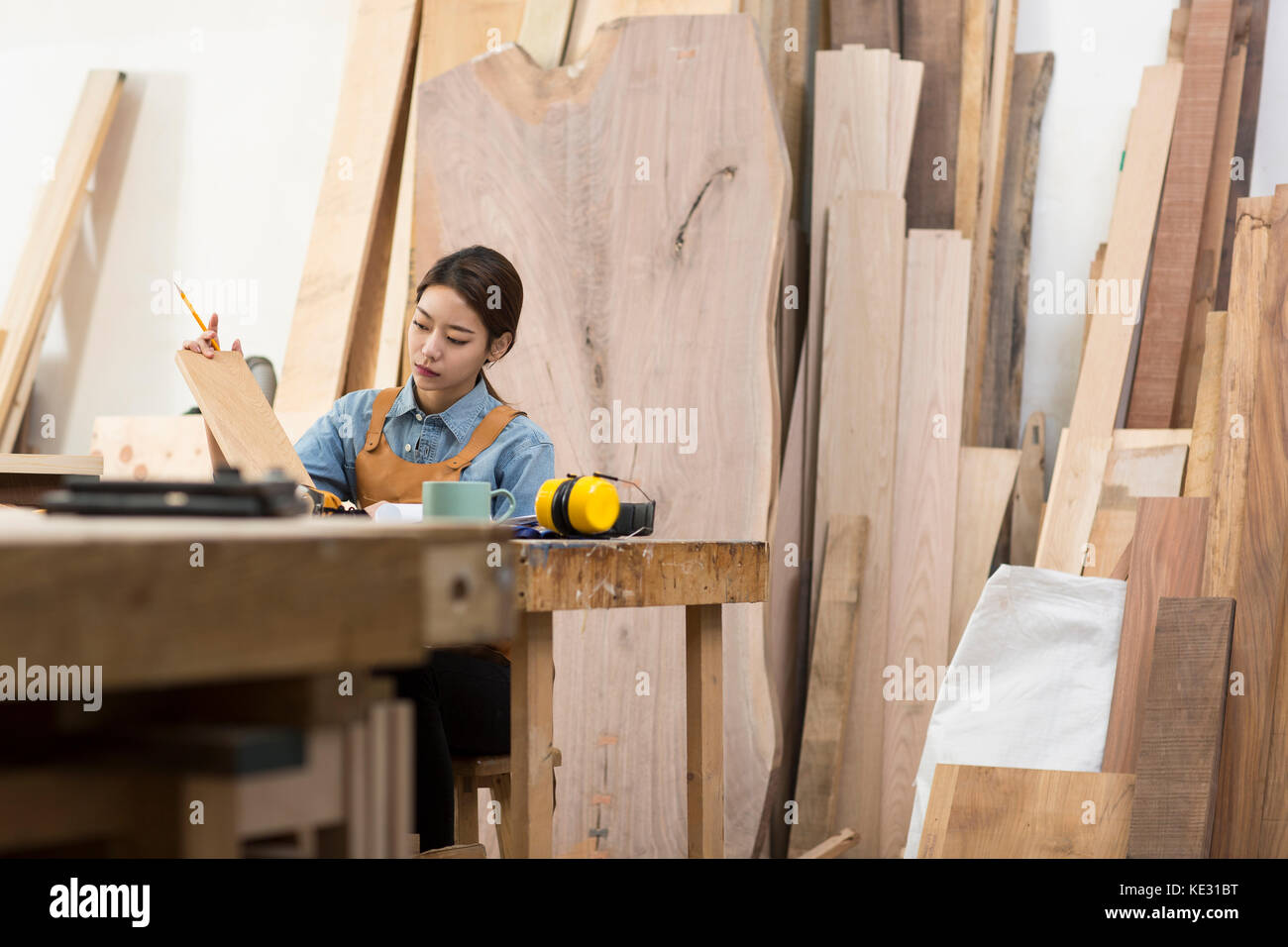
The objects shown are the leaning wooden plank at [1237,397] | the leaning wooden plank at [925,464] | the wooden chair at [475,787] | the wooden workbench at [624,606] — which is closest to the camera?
the wooden workbench at [624,606]

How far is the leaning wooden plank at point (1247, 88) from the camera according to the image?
10.0ft

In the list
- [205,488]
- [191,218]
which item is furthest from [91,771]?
[191,218]

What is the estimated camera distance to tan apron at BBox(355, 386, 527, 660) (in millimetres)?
2148

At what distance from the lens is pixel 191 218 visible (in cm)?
409

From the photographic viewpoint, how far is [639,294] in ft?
9.42

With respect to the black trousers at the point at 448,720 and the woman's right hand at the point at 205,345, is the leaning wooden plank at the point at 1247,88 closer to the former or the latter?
the black trousers at the point at 448,720

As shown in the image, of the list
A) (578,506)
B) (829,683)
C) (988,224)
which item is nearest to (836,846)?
(829,683)

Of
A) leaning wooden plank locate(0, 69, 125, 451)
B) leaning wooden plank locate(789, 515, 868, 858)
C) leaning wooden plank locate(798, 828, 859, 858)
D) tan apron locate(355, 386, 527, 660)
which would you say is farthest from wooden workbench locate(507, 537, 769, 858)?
leaning wooden plank locate(0, 69, 125, 451)

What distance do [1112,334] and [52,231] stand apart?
11.1ft

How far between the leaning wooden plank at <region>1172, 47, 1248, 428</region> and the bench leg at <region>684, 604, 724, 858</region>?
1.77 metres

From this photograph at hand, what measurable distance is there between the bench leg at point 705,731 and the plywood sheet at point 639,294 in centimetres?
101

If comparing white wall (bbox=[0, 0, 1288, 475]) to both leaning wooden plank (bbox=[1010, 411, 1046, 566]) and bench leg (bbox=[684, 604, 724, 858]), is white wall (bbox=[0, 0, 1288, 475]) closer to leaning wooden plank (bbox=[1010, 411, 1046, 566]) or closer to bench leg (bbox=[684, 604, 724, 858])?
leaning wooden plank (bbox=[1010, 411, 1046, 566])

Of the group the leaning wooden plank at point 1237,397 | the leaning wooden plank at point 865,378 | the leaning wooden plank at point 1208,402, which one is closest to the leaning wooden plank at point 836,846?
the leaning wooden plank at point 865,378

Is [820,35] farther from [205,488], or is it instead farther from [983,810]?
[205,488]
